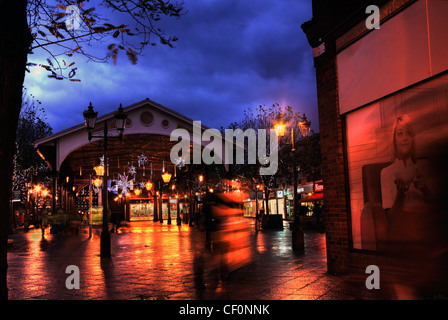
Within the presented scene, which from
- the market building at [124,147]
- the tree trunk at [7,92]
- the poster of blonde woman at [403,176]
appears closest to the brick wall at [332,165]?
the poster of blonde woman at [403,176]

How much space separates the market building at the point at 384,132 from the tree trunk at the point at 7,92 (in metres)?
5.80

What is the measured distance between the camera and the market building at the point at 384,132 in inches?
232

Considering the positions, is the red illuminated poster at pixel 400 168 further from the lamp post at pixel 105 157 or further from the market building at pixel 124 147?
the market building at pixel 124 147

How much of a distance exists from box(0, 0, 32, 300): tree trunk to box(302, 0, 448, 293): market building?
5.80 metres

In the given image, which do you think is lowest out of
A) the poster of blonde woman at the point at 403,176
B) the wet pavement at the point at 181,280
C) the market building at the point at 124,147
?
the wet pavement at the point at 181,280

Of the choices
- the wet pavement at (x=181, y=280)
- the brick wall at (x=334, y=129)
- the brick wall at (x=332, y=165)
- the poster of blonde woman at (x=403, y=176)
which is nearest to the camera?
the poster of blonde woman at (x=403, y=176)

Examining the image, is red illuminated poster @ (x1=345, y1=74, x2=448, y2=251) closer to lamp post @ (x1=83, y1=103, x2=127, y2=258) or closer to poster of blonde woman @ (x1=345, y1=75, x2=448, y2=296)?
poster of blonde woman @ (x1=345, y1=75, x2=448, y2=296)

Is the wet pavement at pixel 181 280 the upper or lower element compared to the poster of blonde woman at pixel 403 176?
lower

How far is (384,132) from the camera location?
7047mm

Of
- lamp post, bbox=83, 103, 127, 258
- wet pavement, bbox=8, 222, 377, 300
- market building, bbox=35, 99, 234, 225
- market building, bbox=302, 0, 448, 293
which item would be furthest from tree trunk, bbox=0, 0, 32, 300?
market building, bbox=35, 99, 234, 225

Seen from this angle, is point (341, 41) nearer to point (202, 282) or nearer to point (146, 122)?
point (202, 282)

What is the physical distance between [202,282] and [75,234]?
20733mm

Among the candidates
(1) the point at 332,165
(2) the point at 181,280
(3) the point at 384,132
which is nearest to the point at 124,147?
(2) the point at 181,280

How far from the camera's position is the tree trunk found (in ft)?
13.3
